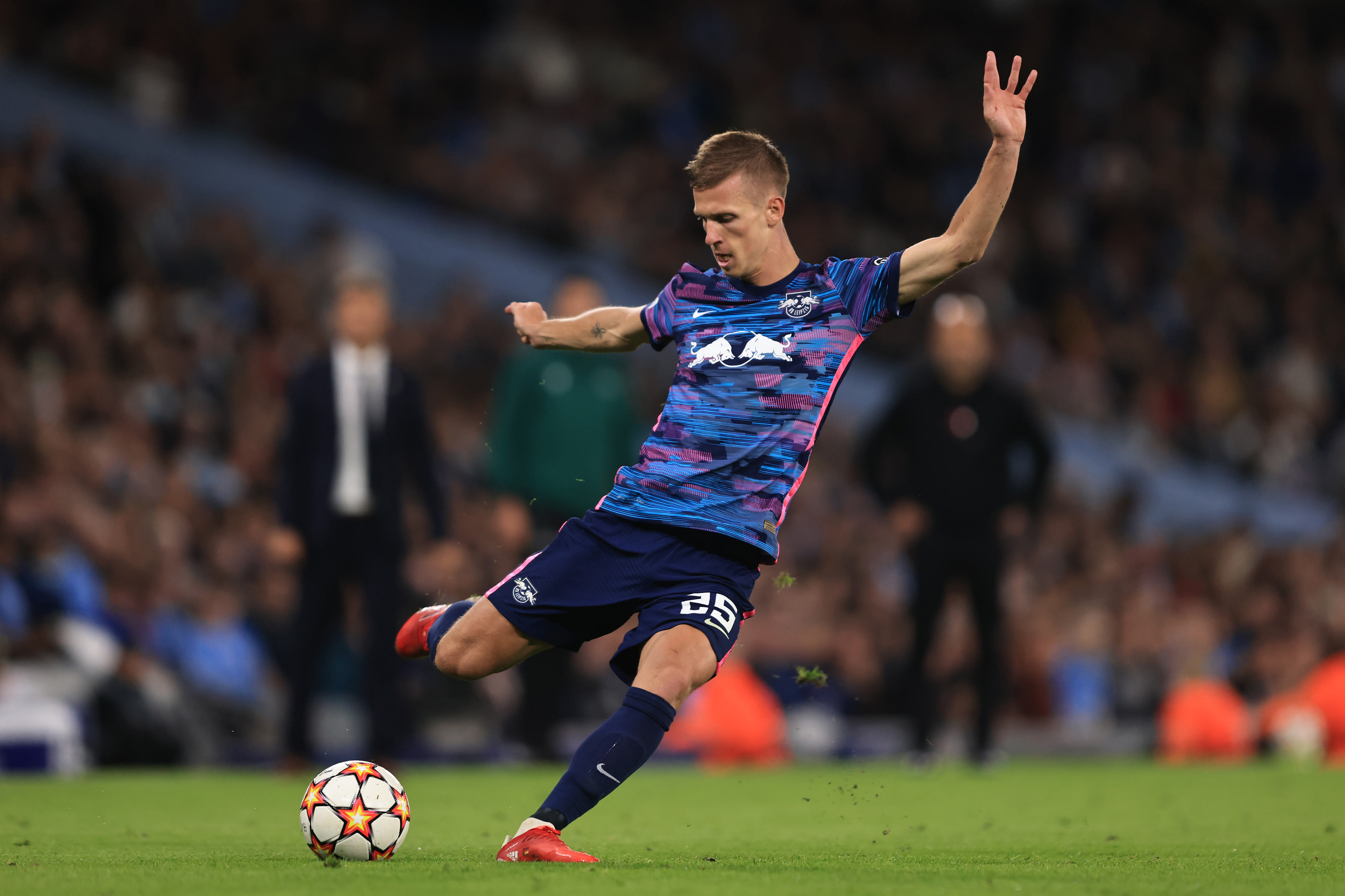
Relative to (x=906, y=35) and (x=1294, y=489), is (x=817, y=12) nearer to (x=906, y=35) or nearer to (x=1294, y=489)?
(x=906, y=35)

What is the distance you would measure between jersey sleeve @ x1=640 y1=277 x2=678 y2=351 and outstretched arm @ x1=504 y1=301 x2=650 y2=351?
0.04m

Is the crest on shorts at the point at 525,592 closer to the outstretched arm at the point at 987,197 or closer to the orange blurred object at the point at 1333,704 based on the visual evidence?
the outstretched arm at the point at 987,197

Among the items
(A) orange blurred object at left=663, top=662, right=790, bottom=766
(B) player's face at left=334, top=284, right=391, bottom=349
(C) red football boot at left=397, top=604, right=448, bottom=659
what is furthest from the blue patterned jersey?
(A) orange blurred object at left=663, top=662, right=790, bottom=766

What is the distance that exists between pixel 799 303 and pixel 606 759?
1524mm

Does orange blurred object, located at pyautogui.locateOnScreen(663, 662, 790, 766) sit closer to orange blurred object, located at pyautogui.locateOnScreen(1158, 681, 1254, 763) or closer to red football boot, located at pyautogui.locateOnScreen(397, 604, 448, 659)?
orange blurred object, located at pyautogui.locateOnScreen(1158, 681, 1254, 763)

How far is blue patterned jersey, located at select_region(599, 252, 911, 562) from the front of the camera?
5203 mm

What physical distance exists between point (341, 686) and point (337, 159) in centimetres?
797

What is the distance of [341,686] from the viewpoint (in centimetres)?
1138

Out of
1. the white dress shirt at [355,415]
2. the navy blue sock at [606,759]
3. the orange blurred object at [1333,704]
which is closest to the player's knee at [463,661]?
the navy blue sock at [606,759]

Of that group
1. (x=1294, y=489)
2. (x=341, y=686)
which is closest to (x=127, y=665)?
(x=341, y=686)

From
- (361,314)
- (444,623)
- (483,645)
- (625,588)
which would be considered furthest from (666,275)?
(625,588)

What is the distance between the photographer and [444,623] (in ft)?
18.3

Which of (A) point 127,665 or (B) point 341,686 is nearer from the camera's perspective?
(A) point 127,665

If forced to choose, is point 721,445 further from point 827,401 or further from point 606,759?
point 606,759
